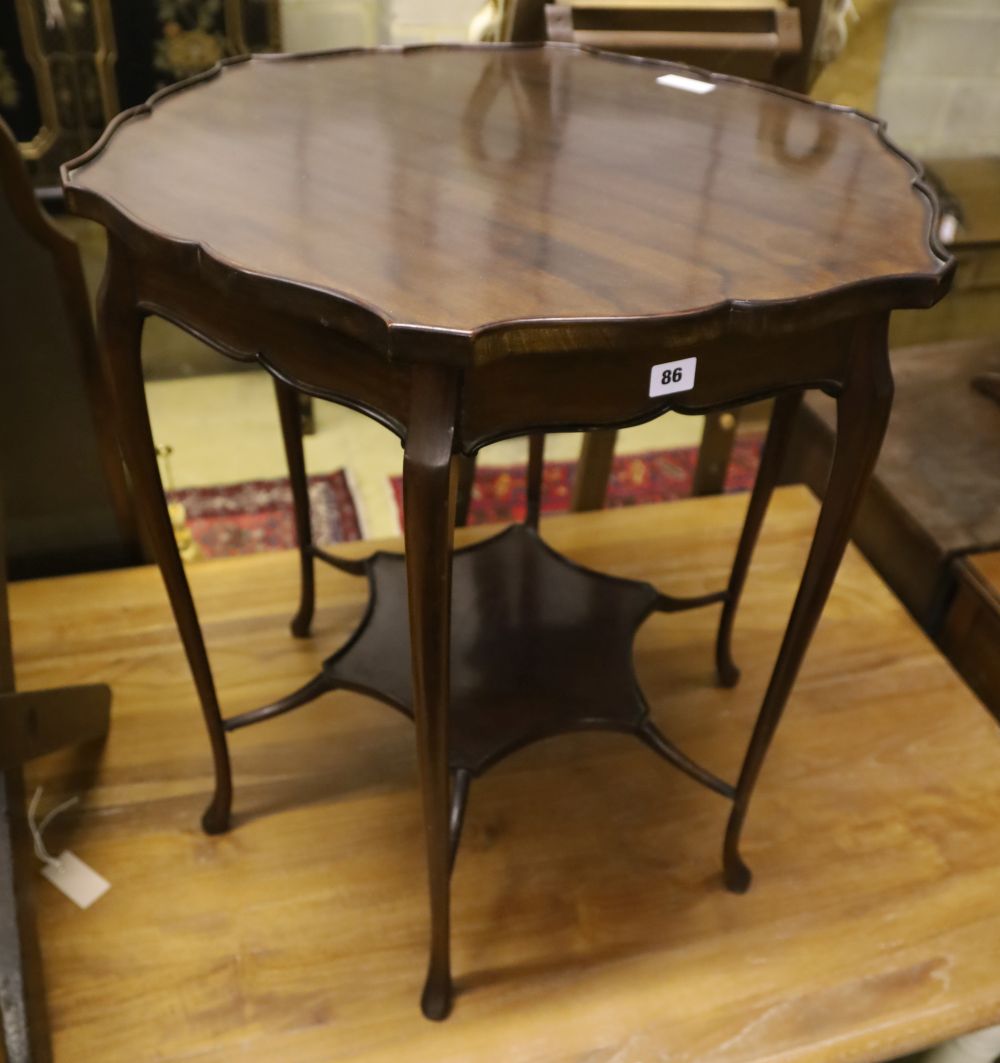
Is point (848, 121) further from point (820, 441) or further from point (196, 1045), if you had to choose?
point (196, 1045)

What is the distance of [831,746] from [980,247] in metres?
1.20

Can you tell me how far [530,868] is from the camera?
1000mm

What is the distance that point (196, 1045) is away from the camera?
0.85m

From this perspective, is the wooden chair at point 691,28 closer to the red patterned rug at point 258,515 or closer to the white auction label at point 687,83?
the white auction label at point 687,83

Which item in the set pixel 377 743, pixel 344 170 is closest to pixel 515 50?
pixel 344 170

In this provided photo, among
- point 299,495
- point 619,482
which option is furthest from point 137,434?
point 619,482

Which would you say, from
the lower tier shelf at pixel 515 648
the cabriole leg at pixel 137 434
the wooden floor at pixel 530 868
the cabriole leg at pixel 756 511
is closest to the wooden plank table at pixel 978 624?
the wooden floor at pixel 530 868

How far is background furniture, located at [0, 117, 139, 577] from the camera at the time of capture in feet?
3.35

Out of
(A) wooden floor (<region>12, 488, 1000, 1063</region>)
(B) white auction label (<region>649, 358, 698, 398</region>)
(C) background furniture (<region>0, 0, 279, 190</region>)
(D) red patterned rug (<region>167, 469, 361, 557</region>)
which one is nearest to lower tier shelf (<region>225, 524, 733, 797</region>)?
(A) wooden floor (<region>12, 488, 1000, 1063</region>)

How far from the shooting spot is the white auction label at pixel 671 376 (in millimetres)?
610

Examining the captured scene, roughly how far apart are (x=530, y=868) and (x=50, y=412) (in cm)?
73

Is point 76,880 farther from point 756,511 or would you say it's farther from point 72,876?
point 756,511

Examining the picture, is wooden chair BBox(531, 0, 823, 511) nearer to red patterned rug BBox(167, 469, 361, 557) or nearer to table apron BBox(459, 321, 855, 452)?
table apron BBox(459, 321, 855, 452)

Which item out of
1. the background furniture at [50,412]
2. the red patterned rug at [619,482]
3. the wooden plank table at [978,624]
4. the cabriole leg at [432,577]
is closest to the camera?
the cabriole leg at [432,577]
